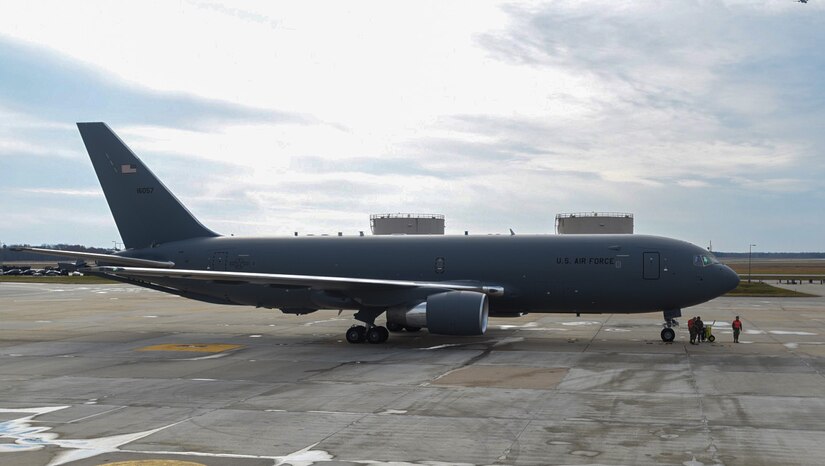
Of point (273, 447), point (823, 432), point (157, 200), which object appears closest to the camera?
point (273, 447)

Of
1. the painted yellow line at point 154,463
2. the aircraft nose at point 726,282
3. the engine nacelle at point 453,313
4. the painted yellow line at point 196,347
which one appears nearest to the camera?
the painted yellow line at point 154,463

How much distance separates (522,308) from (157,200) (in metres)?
17.3

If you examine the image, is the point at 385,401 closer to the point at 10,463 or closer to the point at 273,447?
the point at 273,447

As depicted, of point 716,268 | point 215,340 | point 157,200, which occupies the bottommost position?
point 215,340

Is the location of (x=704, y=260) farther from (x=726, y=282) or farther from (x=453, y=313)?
(x=453, y=313)

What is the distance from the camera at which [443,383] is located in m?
18.9

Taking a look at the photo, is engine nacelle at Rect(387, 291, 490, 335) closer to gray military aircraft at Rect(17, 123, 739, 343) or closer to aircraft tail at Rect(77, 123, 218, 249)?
gray military aircraft at Rect(17, 123, 739, 343)

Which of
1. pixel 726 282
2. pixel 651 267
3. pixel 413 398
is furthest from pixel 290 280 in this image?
pixel 726 282

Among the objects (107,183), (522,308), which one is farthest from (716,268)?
(107,183)

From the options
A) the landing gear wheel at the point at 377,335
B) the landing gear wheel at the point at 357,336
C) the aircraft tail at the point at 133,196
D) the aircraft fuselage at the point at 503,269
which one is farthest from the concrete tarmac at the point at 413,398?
the aircraft tail at the point at 133,196

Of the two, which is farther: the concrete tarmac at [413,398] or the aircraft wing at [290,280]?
the aircraft wing at [290,280]

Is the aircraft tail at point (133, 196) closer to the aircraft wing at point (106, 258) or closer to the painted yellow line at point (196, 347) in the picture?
the aircraft wing at point (106, 258)

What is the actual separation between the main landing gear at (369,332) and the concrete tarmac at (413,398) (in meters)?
0.78

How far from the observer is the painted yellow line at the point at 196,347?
26688mm
